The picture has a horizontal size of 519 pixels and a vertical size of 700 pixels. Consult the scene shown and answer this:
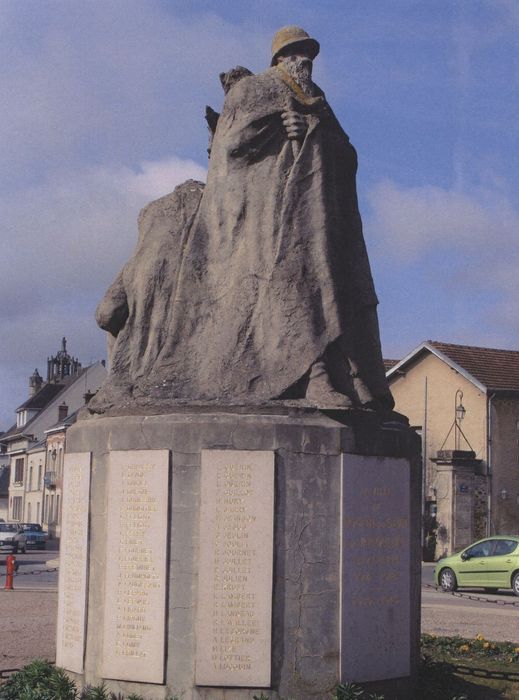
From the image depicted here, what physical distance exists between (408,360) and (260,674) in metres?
34.5

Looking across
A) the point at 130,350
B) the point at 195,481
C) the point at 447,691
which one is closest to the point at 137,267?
the point at 130,350

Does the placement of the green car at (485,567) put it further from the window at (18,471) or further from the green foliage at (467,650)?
the window at (18,471)

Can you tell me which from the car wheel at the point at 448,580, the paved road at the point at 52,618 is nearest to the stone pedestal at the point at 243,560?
the paved road at the point at 52,618

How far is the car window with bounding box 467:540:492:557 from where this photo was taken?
25281 mm

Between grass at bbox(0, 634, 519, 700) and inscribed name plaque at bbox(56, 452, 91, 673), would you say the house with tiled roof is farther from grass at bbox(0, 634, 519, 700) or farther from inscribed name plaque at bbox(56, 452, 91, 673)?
inscribed name plaque at bbox(56, 452, 91, 673)

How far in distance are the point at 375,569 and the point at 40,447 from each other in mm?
66208

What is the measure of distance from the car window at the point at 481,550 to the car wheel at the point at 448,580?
64 cm

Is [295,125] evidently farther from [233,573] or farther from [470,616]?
[470,616]

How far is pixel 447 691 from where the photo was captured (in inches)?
368

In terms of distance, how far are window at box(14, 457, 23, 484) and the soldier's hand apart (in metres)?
71.4

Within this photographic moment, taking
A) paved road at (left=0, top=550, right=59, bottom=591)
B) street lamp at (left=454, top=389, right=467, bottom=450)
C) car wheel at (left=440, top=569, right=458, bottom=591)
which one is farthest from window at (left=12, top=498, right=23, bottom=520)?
car wheel at (left=440, top=569, right=458, bottom=591)

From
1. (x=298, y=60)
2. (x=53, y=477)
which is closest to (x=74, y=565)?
(x=298, y=60)

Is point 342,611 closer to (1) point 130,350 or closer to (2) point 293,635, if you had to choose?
(2) point 293,635

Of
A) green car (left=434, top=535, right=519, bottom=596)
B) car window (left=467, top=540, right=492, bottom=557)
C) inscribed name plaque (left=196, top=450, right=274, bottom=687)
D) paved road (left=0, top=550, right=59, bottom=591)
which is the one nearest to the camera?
inscribed name plaque (left=196, top=450, right=274, bottom=687)
